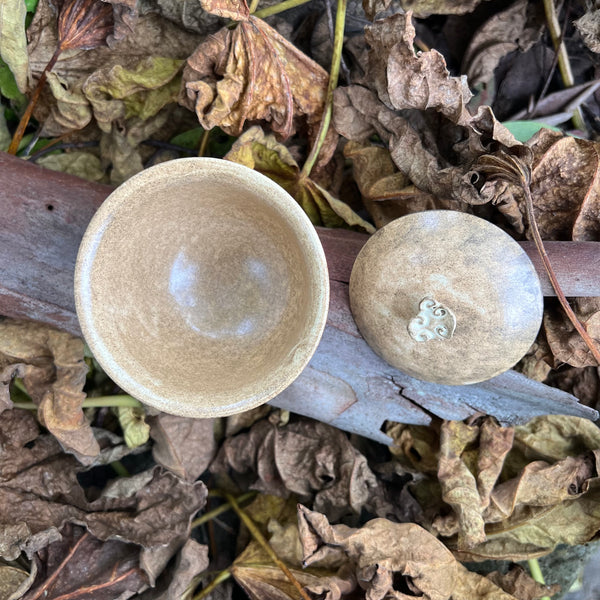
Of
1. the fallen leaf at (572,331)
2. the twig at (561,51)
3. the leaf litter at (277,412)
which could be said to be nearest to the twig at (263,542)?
the leaf litter at (277,412)

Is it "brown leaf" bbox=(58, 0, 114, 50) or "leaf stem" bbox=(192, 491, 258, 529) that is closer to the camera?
"brown leaf" bbox=(58, 0, 114, 50)

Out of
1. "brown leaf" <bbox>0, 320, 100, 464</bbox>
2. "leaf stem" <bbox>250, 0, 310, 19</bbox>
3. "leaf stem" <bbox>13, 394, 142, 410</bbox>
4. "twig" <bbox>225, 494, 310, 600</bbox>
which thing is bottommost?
"twig" <bbox>225, 494, 310, 600</bbox>

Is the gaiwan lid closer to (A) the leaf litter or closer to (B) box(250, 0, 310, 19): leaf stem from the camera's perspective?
(A) the leaf litter

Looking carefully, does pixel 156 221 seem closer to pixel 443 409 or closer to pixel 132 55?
pixel 132 55

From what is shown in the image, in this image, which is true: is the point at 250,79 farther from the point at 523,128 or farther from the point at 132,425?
the point at 132,425

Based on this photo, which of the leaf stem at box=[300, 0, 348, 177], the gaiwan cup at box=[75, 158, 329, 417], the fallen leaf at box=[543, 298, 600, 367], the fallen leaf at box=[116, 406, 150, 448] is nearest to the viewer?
the gaiwan cup at box=[75, 158, 329, 417]

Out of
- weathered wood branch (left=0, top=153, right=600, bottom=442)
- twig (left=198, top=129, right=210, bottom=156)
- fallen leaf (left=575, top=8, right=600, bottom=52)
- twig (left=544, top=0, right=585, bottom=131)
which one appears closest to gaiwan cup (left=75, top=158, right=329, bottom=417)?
weathered wood branch (left=0, top=153, right=600, bottom=442)

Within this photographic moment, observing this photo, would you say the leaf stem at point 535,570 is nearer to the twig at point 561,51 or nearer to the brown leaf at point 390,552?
the brown leaf at point 390,552
